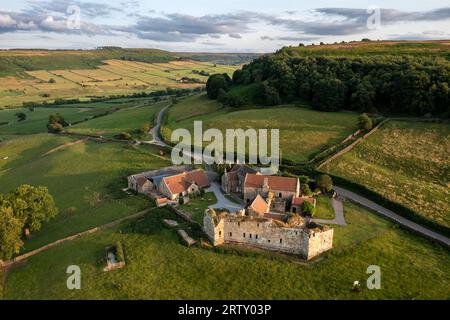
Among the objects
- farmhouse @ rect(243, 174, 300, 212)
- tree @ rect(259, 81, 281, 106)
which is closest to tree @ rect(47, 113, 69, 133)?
tree @ rect(259, 81, 281, 106)

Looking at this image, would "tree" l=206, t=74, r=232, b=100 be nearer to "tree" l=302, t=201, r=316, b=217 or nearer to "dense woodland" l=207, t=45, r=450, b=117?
"dense woodland" l=207, t=45, r=450, b=117

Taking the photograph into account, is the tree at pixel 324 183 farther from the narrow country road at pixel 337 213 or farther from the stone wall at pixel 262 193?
the stone wall at pixel 262 193

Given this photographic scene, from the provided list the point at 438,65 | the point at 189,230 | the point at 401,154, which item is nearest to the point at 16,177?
the point at 189,230

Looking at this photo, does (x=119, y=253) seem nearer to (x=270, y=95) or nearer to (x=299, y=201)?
(x=299, y=201)

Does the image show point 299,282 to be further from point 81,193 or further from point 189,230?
point 81,193

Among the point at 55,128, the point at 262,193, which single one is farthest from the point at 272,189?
the point at 55,128

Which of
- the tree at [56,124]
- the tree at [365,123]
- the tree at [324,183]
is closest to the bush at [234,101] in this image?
the tree at [365,123]

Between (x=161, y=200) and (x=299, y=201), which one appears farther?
(x=161, y=200)
